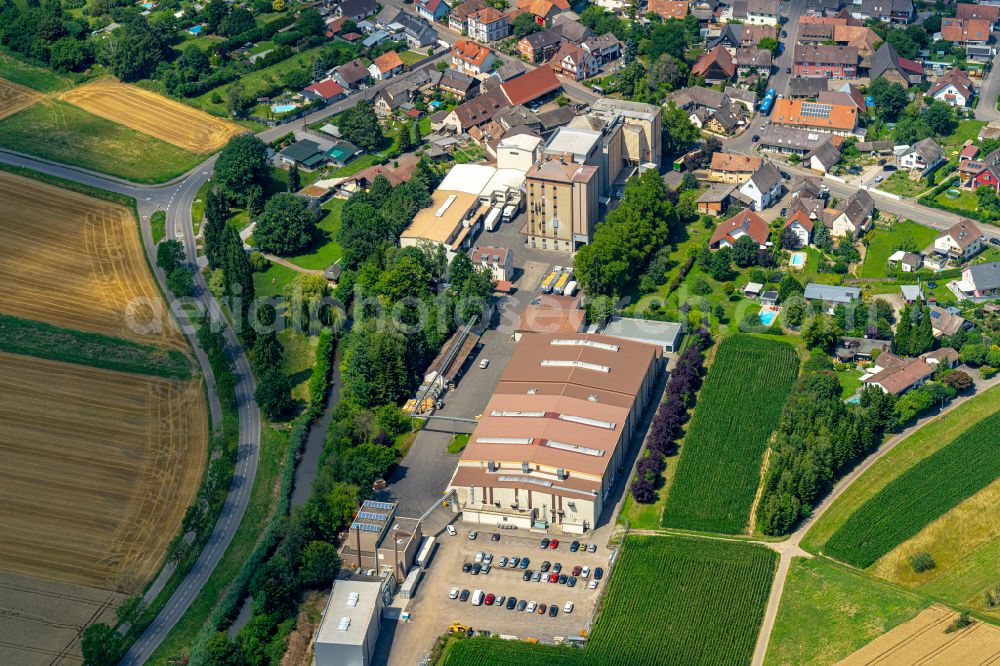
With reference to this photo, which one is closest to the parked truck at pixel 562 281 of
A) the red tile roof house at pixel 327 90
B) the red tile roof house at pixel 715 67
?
the red tile roof house at pixel 715 67

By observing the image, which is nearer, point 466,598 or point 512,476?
point 466,598

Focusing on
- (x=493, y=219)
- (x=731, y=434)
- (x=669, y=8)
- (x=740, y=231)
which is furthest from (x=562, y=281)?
(x=669, y=8)

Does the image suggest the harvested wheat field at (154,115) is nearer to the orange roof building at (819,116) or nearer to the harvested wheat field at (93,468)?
the harvested wheat field at (93,468)

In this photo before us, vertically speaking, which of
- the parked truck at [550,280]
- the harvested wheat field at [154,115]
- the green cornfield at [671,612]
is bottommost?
the green cornfield at [671,612]

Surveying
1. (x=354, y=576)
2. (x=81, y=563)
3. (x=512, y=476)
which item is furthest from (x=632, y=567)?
(x=81, y=563)

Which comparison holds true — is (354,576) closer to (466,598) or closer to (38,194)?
(466,598)

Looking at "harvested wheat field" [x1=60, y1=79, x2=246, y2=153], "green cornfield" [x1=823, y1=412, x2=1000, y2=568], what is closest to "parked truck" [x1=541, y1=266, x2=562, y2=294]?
"green cornfield" [x1=823, y1=412, x2=1000, y2=568]
